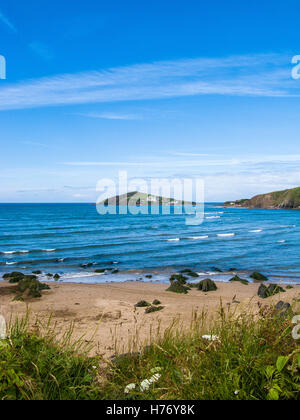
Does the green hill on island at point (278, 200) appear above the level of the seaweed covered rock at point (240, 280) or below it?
above

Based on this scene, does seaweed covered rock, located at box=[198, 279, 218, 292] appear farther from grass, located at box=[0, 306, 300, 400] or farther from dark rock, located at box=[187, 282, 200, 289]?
grass, located at box=[0, 306, 300, 400]

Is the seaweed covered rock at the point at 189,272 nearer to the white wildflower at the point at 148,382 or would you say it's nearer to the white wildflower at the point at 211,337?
the white wildflower at the point at 211,337

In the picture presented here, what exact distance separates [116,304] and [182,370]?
1221 cm

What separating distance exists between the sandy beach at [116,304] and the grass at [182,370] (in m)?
5.57

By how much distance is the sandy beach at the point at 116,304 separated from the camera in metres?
12.4

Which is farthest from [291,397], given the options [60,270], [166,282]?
[60,270]

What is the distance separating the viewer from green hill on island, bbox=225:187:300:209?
16188cm

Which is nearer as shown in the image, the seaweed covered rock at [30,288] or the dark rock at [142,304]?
the dark rock at [142,304]

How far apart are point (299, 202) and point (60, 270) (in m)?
154

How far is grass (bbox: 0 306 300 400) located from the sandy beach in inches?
219

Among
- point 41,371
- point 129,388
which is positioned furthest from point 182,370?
point 41,371

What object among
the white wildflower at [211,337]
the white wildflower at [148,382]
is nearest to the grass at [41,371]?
the white wildflower at [148,382]

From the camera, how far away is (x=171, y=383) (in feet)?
13.6

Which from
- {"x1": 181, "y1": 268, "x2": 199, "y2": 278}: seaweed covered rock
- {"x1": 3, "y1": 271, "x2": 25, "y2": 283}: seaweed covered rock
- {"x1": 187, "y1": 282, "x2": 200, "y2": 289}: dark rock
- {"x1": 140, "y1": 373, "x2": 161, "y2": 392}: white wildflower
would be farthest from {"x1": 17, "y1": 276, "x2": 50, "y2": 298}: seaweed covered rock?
{"x1": 140, "y1": 373, "x2": 161, "y2": 392}: white wildflower
